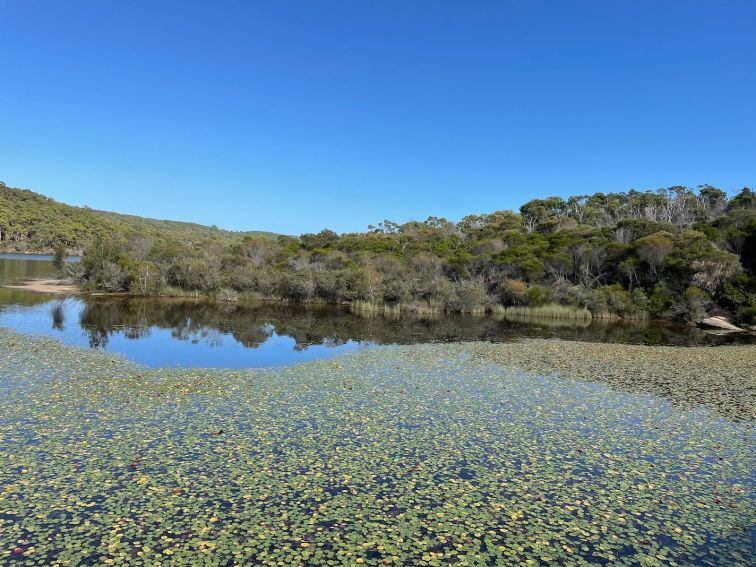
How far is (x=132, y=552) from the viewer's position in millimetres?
6254

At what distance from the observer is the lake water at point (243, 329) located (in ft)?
73.7

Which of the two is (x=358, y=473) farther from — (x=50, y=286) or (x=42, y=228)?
(x=42, y=228)

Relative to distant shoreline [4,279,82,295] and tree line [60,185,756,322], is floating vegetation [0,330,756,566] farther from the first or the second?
distant shoreline [4,279,82,295]

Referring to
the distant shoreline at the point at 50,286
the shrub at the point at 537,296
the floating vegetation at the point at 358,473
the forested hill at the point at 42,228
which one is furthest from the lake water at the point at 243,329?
the forested hill at the point at 42,228

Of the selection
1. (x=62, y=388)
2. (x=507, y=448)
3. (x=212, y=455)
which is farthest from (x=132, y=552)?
(x=62, y=388)

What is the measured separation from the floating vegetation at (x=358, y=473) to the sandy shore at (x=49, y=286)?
3792cm

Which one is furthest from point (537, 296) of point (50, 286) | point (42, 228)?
point (42, 228)

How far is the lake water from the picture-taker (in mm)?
22469

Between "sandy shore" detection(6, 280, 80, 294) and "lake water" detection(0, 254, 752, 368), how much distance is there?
2834mm

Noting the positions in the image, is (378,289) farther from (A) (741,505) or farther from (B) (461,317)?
(A) (741,505)

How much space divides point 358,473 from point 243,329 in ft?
76.3

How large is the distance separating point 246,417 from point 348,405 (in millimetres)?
2868

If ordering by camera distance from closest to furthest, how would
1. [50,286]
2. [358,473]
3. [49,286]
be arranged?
[358,473] < [49,286] < [50,286]

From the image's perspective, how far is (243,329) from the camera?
30719 mm
